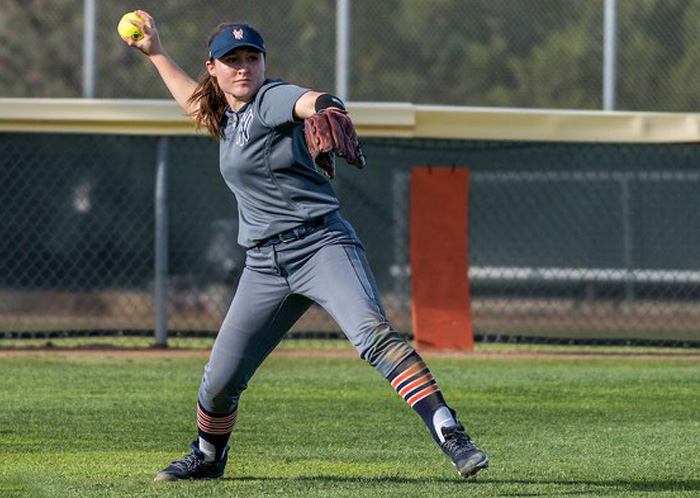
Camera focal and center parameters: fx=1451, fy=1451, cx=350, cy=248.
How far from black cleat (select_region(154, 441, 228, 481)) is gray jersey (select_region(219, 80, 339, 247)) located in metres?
0.96

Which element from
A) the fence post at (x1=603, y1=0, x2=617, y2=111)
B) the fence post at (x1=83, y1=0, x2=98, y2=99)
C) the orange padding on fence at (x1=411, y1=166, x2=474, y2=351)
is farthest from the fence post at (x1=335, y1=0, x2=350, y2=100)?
the fence post at (x1=603, y1=0, x2=617, y2=111)

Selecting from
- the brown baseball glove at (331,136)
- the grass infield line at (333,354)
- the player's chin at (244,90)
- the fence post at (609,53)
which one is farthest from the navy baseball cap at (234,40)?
the fence post at (609,53)

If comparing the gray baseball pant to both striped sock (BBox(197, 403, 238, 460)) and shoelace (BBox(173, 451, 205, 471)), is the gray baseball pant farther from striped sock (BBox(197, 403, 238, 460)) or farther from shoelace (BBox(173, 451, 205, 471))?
shoelace (BBox(173, 451, 205, 471))

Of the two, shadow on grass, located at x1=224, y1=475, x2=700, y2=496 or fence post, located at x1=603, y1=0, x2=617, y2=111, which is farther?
fence post, located at x1=603, y1=0, x2=617, y2=111

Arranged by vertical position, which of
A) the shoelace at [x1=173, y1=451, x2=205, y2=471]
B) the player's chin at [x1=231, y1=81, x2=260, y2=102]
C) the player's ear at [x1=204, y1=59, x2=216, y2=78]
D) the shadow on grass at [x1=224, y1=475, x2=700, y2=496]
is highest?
the player's ear at [x1=204, y1=59, x2=216, y2=78]

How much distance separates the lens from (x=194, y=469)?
595 centimetres

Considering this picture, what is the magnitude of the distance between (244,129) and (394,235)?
6.94m

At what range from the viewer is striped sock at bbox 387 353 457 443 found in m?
5.27

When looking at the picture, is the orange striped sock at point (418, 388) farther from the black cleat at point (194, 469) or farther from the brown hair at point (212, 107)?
the brown hair at point (212, 107)

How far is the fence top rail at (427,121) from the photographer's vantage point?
40.2ft

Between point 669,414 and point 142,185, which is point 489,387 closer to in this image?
point 669,414

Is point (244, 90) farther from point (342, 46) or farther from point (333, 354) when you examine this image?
point (342, 46)

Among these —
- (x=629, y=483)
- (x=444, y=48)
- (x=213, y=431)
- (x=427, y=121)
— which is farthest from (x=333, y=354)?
(x=629, y=483)

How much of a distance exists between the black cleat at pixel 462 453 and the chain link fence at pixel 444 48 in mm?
7562
